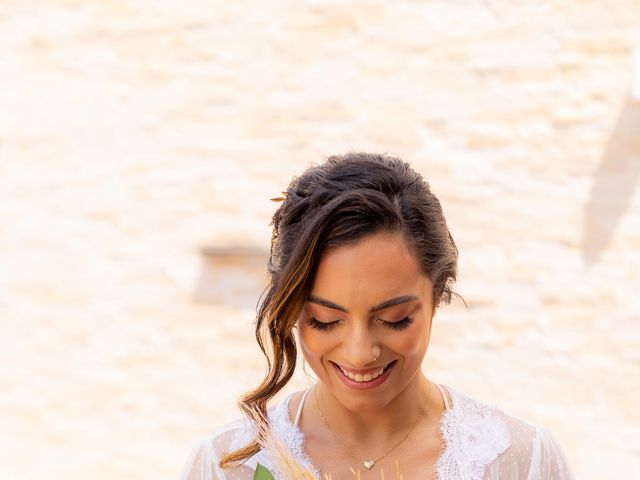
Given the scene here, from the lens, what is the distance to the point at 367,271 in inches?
71.1

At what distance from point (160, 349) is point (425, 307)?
13.5 feet

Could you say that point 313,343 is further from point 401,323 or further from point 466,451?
point 466,451

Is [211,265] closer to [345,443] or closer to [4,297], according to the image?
[4,297]

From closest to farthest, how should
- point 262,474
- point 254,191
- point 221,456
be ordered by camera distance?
point 262,474 → point 221,456 → point 254,191

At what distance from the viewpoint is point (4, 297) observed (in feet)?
20.0

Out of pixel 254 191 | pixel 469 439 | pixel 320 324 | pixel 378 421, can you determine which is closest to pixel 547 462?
pixel 469 439

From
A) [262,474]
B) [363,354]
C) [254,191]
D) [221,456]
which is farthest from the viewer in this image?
[254,191]

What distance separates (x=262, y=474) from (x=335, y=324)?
1.12 ft

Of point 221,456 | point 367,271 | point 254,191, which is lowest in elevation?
point 221,456

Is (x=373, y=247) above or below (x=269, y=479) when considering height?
above

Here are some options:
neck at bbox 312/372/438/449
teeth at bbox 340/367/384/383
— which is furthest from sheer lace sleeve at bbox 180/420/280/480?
teeth at bbox 340/367/384/383

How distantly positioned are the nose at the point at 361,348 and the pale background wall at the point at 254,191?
11.4 ft

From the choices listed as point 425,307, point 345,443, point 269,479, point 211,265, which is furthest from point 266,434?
point 211,265

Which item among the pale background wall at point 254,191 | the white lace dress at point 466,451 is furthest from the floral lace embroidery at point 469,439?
the pale background wall at point 254,191
